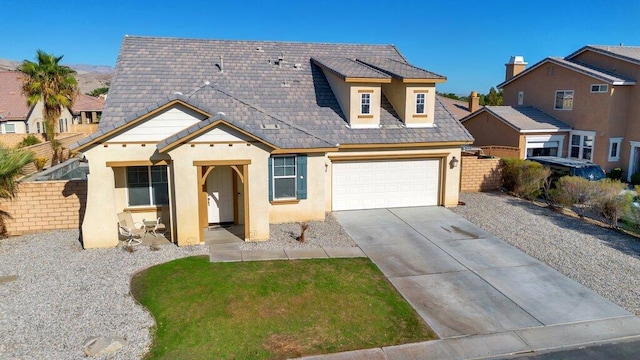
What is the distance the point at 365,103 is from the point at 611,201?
9.64 metres

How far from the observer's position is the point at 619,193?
16.6m

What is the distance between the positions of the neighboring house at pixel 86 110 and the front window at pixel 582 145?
47500 mm

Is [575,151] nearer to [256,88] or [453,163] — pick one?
[453,163]

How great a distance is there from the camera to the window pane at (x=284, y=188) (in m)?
16.1

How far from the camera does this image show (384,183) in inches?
727

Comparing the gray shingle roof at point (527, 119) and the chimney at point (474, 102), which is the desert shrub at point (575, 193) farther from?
the chimney at point (474, 102)

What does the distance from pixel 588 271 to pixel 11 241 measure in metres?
17.1

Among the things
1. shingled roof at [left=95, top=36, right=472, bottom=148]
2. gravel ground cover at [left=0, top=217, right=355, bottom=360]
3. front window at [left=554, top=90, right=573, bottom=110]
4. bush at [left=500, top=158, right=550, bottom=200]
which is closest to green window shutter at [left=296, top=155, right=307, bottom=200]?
shingled roof at [left=95, top=36, right=472, bottom=148]

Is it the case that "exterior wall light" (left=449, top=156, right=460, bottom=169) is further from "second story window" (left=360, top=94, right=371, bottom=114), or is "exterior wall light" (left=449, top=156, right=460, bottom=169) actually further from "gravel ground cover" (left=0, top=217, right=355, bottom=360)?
"gravel ground cover" (left=0, top=217, right=355, bottom=360)

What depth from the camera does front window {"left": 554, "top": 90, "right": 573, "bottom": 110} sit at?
2764 cm

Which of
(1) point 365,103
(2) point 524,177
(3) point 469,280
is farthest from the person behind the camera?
(2) point 524,177

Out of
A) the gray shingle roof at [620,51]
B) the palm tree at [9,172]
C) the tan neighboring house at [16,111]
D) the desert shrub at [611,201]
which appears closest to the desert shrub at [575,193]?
the desert shrub at [611,201]

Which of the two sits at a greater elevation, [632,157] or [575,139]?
[575,139]

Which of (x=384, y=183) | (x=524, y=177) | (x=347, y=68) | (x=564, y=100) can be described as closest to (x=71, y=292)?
(x=384, y=183)
